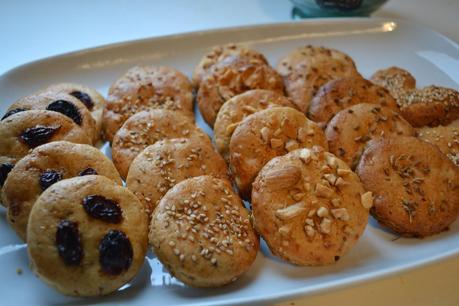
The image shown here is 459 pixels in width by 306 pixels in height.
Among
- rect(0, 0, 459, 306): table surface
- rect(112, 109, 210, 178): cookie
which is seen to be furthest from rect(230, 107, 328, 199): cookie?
rect(0, 0, 459, 306): table surface

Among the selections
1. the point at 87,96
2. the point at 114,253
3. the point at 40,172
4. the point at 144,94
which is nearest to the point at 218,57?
the point at 144,94

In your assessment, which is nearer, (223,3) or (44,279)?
(44,279)

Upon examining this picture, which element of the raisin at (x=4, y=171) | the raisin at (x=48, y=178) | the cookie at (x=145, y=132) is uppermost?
the raisin at (x=48, y=178)

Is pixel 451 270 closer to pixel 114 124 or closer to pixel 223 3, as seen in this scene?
pixel 114 124

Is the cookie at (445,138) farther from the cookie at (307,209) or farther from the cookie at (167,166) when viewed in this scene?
the cookie at (167,166)

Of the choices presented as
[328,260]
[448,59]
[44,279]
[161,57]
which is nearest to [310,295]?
[328,260]

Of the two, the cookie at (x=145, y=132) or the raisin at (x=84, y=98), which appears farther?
the raisin at (x=84, y=98)

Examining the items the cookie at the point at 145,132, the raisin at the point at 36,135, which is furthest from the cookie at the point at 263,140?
the raisin at the point at 36,135
